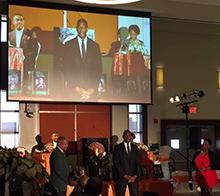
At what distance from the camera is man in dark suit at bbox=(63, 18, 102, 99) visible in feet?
31.6

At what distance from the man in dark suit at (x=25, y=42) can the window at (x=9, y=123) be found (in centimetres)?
358

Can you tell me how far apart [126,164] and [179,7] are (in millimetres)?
3806

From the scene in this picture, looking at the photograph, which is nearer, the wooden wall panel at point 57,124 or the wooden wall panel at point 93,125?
the wooden wall panel at point 57,124

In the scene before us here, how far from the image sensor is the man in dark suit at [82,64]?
31.6 ft

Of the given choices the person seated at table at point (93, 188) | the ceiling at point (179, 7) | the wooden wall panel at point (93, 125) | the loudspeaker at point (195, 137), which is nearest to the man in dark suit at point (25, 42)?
the ceiling at point (179, 7)

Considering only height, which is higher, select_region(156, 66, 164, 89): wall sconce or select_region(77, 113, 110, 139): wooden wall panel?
select_region(156, 66, 164, 89): wall sconce

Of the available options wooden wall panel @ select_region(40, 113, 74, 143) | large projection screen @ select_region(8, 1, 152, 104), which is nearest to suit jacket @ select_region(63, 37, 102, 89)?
large projection screen @ select_region(8, 1, 152, 104)

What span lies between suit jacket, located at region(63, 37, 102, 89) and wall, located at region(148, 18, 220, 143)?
4.03m

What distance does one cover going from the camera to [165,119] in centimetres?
1406

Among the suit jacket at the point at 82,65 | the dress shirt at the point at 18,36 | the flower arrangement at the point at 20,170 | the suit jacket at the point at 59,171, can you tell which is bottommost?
the suit jacket at the point at 59,171

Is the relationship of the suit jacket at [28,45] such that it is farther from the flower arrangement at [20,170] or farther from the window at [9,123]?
the flower arrangement at [20,170]

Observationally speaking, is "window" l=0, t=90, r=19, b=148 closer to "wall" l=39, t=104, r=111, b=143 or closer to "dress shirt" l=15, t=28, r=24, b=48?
"wall" l=39, t=104, r=111, b=143

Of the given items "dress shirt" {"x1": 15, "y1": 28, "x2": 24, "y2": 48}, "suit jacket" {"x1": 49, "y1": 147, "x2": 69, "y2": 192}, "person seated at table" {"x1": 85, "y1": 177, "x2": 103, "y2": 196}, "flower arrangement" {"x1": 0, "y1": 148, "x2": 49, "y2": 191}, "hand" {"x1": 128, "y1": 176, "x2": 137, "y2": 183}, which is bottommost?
"hand" {"x1": 128, "y1": 176, "x2": 137, "y2": 183}

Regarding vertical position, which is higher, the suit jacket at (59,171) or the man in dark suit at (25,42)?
the man in dark suit at (25,42)
